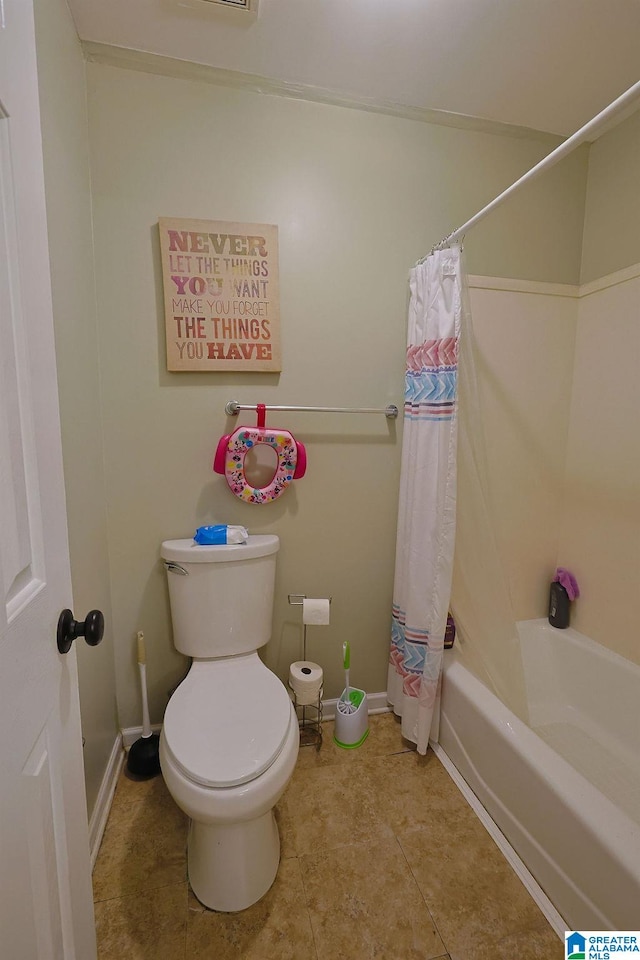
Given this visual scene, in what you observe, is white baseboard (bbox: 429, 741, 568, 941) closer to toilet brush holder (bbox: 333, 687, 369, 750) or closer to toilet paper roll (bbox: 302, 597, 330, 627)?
toilet brush holder (bbox: 333, 687, 369, 750)

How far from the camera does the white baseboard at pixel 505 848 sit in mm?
1074

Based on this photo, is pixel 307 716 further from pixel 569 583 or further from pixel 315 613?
pixel 569 583

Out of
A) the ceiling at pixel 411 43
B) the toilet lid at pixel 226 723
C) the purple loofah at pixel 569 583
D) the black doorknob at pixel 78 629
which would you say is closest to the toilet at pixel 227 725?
the toilet lid at pixel 226 723

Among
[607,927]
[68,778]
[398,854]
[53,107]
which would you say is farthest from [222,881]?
[53,107]

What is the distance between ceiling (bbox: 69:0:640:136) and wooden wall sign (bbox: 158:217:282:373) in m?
0.50

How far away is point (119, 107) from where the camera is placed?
1.33m

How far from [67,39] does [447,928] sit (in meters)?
2.61

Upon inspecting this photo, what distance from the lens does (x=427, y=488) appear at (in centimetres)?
Answer: 150

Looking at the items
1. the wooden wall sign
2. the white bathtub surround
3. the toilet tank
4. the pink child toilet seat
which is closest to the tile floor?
the white bathtub surround

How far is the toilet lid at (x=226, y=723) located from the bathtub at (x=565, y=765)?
688mm

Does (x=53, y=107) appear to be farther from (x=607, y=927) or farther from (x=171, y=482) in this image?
(x=607, y=927)

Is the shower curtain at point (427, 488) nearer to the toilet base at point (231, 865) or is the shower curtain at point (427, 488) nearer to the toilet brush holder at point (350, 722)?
the toilet brush holder at point (350, 722)

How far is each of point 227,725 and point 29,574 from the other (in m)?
0.78

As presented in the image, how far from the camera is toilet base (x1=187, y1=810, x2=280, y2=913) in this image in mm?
1073
